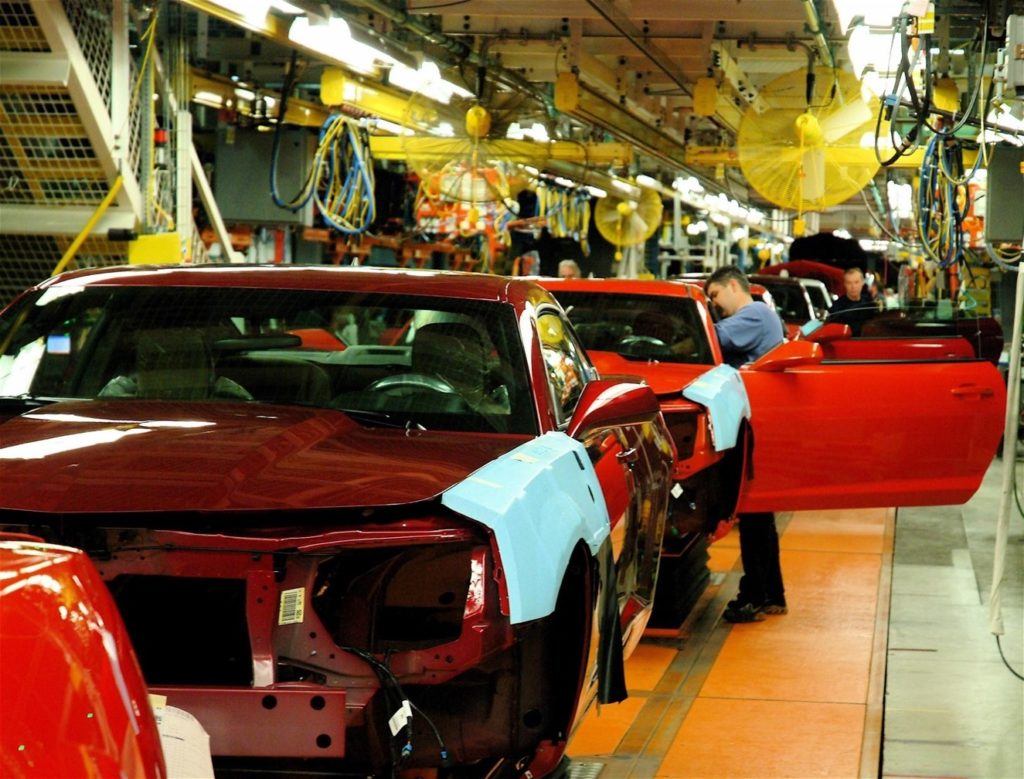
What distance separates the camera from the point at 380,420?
4059 mm

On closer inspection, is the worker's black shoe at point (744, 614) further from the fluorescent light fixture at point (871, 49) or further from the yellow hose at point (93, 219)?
the yellow hose at point (93, 219)

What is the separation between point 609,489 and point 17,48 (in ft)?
16.2

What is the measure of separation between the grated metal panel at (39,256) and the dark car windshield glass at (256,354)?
14.2 ft

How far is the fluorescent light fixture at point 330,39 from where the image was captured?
9.12 metres

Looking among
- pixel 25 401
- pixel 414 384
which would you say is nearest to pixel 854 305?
pixel 414 384

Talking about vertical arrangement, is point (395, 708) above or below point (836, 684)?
above

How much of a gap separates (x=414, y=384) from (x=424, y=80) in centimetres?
759

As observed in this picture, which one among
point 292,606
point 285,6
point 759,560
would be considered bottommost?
point 759,560

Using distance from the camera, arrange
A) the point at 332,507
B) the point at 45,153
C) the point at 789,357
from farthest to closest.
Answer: the point at 45,153, the point at 789,357, the point at 332,507

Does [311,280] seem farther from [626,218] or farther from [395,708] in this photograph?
[626,218]

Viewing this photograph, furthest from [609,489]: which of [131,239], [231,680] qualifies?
[131,239]

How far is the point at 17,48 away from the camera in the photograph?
7934 mm

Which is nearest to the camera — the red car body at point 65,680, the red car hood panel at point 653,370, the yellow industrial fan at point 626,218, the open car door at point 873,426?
the red car body at point 65,680

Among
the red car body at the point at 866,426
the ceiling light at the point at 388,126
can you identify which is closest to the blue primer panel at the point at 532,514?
the red car body at the point at 866,426
